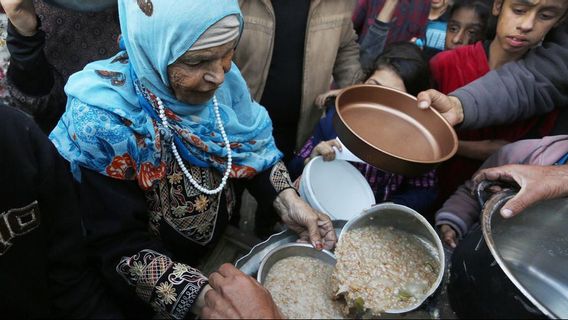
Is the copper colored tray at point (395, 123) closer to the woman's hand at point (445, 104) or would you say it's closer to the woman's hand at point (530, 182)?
the woman's hand at point (445, 104)

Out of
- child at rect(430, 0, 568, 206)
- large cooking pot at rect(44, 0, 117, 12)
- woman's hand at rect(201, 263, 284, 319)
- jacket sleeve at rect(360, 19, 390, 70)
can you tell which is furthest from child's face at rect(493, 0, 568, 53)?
large cooking pot at rect(44, 0, 117, 12)

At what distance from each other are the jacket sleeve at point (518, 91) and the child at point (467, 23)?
836 millimetres

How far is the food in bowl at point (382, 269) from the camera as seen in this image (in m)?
1.08

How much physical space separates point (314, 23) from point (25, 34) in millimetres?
1323

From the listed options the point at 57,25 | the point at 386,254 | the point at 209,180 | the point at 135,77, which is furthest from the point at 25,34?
the point at 386,254

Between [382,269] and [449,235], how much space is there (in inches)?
27.0

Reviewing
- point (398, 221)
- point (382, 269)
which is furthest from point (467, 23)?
point (382, 269)

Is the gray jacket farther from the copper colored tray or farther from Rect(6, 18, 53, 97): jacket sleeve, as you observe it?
Rect(6, 18, 53, 97): jacket sleeve

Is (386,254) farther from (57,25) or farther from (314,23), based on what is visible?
(57,25)

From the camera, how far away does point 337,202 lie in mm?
1683

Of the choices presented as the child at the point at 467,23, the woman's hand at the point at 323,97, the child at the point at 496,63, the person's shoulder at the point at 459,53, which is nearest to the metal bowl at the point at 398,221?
the child at the point at 496,63

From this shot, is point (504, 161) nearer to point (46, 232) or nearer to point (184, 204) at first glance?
point (184, 204)

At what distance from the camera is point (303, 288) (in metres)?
1.18

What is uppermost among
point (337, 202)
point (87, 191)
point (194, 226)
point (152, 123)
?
point (152, 123)
